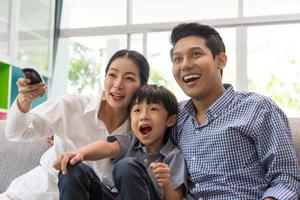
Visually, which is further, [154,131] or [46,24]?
[46,24]

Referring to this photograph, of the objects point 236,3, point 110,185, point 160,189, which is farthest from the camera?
point 236,3

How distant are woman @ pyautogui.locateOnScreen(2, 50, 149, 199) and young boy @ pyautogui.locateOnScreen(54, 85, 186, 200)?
56 mm

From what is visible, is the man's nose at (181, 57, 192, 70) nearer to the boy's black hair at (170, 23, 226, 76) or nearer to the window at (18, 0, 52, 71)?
the boy's black hair at (170, 23, 226, 76)

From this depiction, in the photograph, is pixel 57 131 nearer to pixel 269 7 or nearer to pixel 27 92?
pixel 27 92

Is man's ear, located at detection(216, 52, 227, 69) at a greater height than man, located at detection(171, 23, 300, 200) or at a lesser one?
greater

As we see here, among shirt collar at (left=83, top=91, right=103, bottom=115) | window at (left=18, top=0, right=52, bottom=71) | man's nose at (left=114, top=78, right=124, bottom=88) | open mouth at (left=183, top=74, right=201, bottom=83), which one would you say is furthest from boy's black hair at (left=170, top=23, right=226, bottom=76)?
window at (left=18, top=0, right=52, bottom=71)

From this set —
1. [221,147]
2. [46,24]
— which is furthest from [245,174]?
[46,24]

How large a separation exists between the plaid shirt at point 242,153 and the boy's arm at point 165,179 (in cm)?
8

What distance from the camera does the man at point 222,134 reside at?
123 cm

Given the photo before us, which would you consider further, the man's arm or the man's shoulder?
the man's shoulder

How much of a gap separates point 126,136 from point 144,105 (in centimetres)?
13

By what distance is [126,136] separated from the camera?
146 cm

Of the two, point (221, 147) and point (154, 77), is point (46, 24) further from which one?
point (221, 147)

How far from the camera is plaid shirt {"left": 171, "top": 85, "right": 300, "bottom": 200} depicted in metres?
1.21
